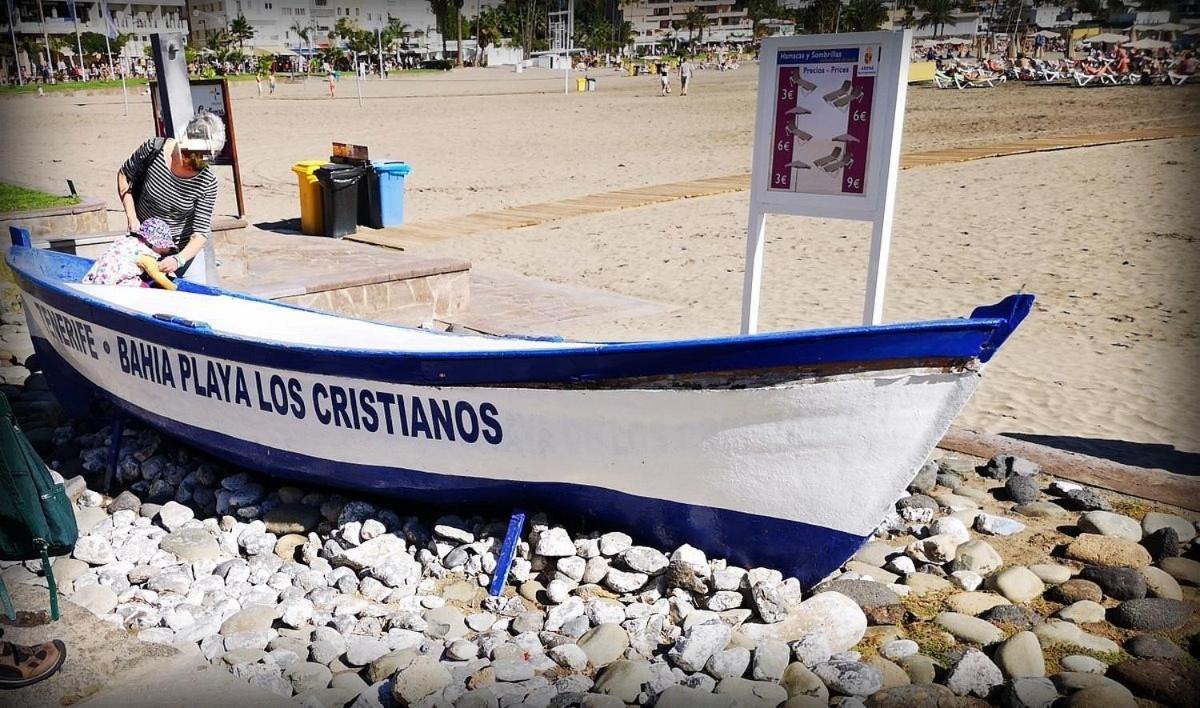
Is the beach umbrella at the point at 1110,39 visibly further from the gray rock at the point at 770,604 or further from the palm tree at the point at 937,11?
the gray rock at the point at 770,604

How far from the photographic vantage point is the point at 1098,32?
62312mm

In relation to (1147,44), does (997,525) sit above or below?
below

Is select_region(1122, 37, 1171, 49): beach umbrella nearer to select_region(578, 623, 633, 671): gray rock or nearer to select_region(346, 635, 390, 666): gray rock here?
select_region(578, 623, 633, 671): gray rock

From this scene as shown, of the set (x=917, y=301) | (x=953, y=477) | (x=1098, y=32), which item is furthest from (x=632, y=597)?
(x=1098, y=32)

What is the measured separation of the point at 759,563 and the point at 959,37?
96561 millimetres

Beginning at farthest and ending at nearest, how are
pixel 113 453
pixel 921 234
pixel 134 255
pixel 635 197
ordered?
1. pixel 635 197
2. pixel 921 234
3. pixel 134 255
4. pixel 113 453

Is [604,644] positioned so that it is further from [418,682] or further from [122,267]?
[122,267]

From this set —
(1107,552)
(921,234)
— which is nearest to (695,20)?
(921,234)

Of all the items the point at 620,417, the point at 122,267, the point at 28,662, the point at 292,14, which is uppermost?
the point at 292,14

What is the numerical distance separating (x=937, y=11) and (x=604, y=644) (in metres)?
83.4

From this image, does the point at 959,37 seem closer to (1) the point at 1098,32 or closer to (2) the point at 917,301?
(1) the point at 1098,32

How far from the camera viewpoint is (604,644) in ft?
10.4

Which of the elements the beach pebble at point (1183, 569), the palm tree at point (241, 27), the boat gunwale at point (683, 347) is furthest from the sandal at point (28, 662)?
the palm tree at point (241, 27)

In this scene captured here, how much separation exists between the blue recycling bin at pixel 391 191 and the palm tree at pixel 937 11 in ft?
248
